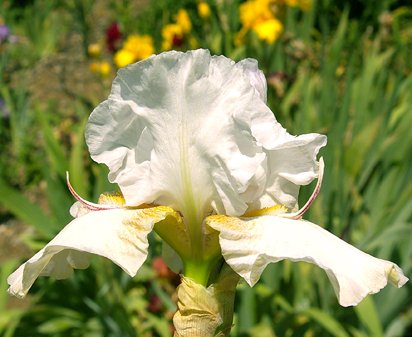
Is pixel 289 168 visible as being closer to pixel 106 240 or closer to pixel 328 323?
pixel 106 240

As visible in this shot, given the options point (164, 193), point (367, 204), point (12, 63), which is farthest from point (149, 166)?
point (12, 63)

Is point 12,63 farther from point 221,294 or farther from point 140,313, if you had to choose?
point 221,294

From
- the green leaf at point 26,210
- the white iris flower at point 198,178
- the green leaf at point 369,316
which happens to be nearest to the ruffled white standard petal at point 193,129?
the white iris flower at point 198,178

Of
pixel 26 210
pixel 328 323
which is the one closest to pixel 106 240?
pixel 328 323

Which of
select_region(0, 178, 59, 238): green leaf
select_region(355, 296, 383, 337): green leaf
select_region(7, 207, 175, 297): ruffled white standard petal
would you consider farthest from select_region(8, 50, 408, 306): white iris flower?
select_region(0, 178, 59, 238): green leaf

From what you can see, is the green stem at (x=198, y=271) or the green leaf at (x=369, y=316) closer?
the green stem at (x=198, y=271)

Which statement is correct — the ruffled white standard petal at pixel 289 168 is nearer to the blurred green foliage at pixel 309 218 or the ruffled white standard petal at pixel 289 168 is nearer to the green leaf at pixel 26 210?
the blurred green foliage at pixel 309 218

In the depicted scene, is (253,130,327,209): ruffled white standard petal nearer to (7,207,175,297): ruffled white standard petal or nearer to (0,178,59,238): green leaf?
(7,207,175,297): ruffled white standard petal
